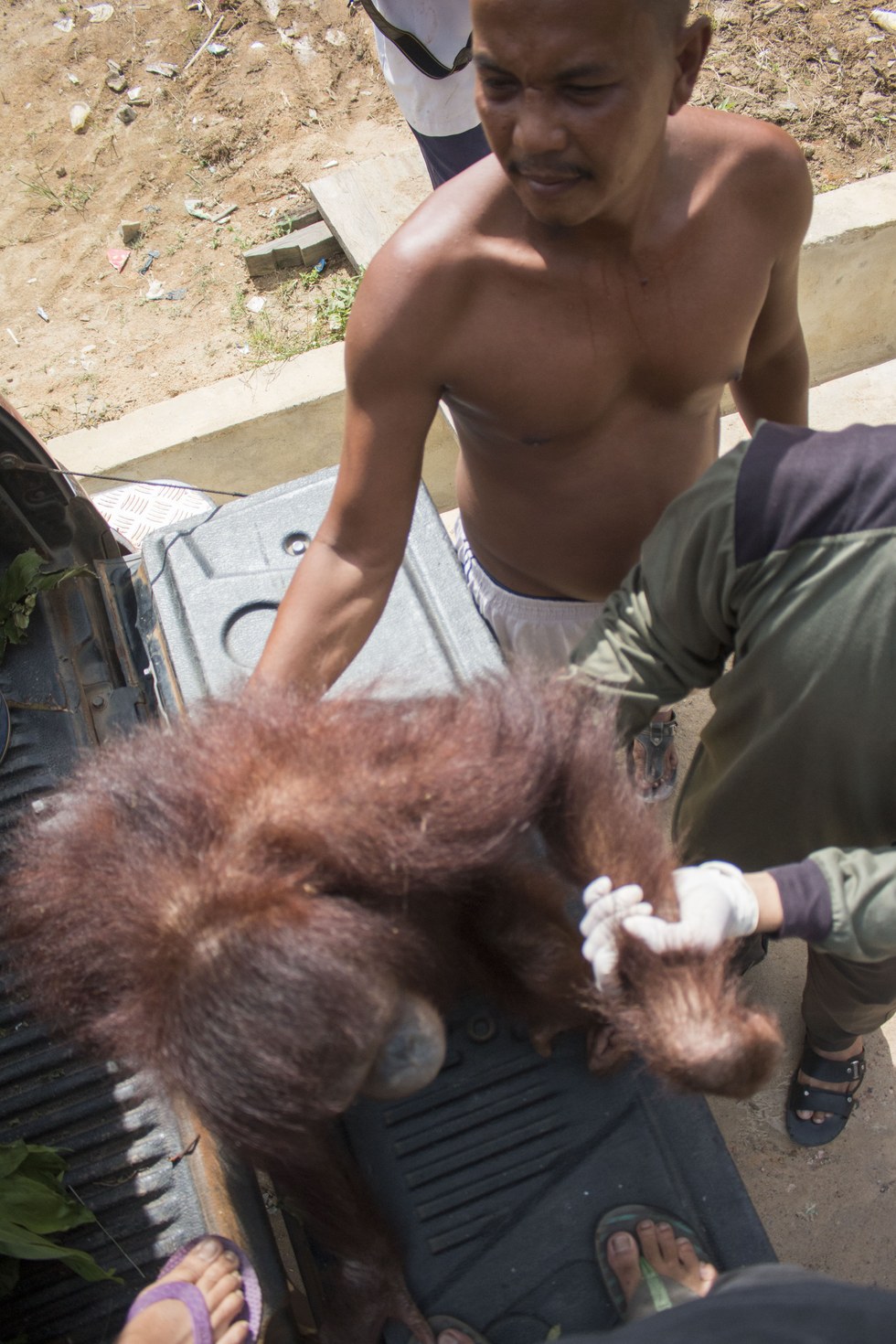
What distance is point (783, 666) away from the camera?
142cm

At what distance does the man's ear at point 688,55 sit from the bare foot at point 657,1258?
6.48 feet

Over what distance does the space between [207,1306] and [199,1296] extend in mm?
19

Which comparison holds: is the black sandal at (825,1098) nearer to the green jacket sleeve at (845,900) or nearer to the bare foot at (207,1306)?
the green jacket sleeve at (845,900)

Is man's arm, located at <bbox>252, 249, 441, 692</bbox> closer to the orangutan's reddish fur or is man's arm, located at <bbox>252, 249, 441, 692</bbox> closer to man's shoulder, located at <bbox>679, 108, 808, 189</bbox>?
the orangutan's reddish fur

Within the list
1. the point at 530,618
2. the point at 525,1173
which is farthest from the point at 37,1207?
the point at 530,618

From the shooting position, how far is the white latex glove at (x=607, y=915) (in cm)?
138

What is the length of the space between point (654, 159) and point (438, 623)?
45.4 inches

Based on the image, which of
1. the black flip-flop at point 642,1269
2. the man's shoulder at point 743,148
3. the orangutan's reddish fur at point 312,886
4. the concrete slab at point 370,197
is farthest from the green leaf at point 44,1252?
the concrete slab at point 370,197

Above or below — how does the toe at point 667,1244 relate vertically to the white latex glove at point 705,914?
below

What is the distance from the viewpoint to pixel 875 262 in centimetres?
374

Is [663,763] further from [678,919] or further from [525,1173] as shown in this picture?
[678,919]

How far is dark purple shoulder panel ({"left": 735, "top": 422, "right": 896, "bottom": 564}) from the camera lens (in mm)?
1300

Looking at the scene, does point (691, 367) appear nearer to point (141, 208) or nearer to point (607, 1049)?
point (607, 1049)

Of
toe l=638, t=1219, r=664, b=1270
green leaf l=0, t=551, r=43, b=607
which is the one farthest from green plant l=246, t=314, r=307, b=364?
toe l=638, t=1219, r=664, b=1270
